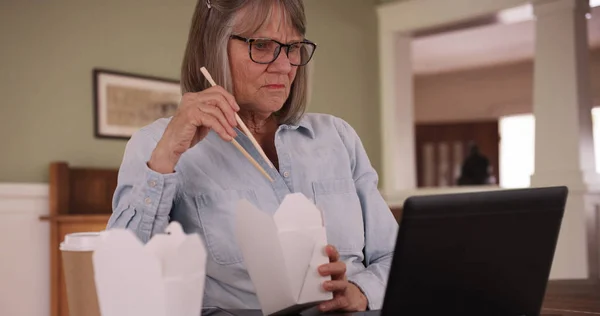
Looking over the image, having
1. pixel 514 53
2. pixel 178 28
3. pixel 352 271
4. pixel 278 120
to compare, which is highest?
pixel 514 53

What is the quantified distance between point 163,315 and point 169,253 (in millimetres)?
62

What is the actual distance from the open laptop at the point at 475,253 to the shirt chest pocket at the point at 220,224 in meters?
0.47

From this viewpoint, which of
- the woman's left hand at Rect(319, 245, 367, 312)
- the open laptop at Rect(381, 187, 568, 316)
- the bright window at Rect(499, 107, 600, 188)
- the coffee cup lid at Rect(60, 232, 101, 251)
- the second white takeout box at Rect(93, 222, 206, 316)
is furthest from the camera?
the bright window at Rect(499, 107, 600, 188)

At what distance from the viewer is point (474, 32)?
21.5 ft

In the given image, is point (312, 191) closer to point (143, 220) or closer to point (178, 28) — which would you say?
point (143, 220)

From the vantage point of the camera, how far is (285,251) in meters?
0.79

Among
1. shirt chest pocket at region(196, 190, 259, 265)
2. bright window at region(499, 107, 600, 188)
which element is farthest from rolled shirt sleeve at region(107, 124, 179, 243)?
bright window at region(499, 107, 600, 188)

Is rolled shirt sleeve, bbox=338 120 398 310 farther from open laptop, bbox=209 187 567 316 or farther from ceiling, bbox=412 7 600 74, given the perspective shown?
ceiling, bbox=412 7 600 74

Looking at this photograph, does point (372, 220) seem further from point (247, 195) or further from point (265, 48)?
point (265, 48)

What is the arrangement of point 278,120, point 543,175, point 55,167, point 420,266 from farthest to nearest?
point 543,175, point 55,167, point 278,120, point 420,266

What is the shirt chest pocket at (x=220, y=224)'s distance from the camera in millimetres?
1169

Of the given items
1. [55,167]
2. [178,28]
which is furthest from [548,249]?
[178,28]

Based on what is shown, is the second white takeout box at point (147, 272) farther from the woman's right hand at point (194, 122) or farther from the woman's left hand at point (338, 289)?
the woman's right hand at point (194, 122)

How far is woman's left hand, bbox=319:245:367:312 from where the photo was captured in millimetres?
847
